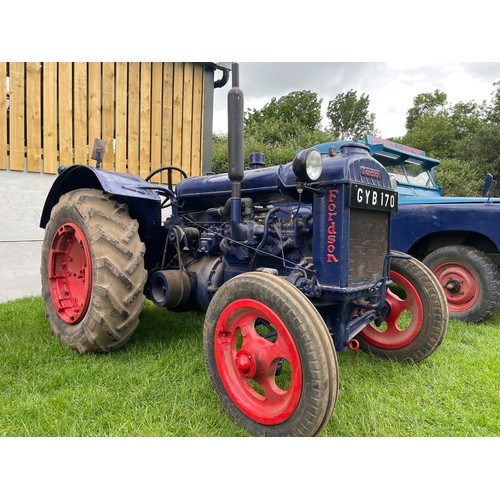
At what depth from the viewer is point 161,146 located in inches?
228

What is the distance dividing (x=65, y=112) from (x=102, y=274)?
3.32 metres

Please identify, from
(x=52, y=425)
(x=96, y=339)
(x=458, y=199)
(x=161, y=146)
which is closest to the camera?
(x=52, y=425)

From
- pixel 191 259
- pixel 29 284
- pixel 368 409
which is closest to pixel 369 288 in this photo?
pixel 368 409

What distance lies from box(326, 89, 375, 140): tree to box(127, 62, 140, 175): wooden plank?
30876mm

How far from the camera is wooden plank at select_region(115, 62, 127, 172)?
17.1ft

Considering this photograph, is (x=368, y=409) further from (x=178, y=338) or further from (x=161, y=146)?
(x=161, y=146)

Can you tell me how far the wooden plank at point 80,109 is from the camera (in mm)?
4863

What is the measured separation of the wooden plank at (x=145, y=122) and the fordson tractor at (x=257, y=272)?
7.95 feet

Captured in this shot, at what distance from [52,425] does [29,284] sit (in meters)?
3.43

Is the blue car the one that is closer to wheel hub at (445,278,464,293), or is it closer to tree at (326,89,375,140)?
wheel hub at (445,278,464,293)

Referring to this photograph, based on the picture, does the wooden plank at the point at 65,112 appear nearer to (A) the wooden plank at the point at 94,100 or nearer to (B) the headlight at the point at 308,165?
(A) the wooden plank at the point at 94,100

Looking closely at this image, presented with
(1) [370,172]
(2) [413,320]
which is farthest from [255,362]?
(2) [413,320]

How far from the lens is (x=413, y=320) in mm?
2717

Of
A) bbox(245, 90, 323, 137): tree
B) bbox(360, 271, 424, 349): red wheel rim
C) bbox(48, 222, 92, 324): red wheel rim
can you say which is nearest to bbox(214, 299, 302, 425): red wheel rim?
bbox(360, 271, 424, 349): red wheel rim
